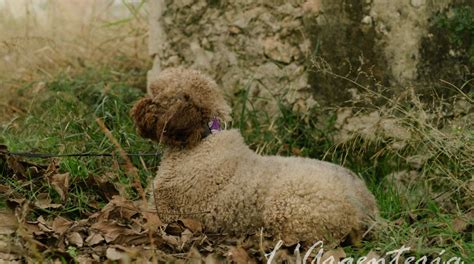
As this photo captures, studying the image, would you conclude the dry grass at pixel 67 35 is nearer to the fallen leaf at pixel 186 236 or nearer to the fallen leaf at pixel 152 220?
the fallen leaf at pixel 152 220

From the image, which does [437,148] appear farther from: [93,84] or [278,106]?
[93,84]

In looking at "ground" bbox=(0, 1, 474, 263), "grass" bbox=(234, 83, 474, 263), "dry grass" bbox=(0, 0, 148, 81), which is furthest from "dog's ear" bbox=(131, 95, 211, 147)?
"dry grass" bbox=(0, 0, 148, 81)

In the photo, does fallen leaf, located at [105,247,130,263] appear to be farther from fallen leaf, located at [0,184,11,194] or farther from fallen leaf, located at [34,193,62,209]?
fallen leaf, located at [0,184,11,194]

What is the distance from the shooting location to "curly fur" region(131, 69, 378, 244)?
391 centimetres

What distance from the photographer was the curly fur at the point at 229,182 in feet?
12.8

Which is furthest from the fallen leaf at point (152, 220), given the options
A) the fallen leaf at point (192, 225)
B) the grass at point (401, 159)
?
the grass at point (401, 159)

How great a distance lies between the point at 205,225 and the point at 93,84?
8.07 feet

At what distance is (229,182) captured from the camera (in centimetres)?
405

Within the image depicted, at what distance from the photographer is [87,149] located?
5.18 meters

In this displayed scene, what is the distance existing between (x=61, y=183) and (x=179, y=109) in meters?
0.95

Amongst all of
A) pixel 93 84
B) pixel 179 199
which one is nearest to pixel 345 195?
pixel 179 199

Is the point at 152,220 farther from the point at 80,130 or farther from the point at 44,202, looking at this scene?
the point at 80,130

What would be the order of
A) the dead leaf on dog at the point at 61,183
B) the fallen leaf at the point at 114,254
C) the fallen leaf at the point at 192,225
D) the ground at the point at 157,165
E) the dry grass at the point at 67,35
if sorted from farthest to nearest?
1. the dry grass at the point at 67,35
2. the dead leaf on dog at the point at 61,183
3. the fallen leaf at the point at 192,225
4. the ground at the point at 157,165
5. the fallen leaf at the point at 114,254

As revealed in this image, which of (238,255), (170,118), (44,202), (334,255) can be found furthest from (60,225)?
(334,255)
